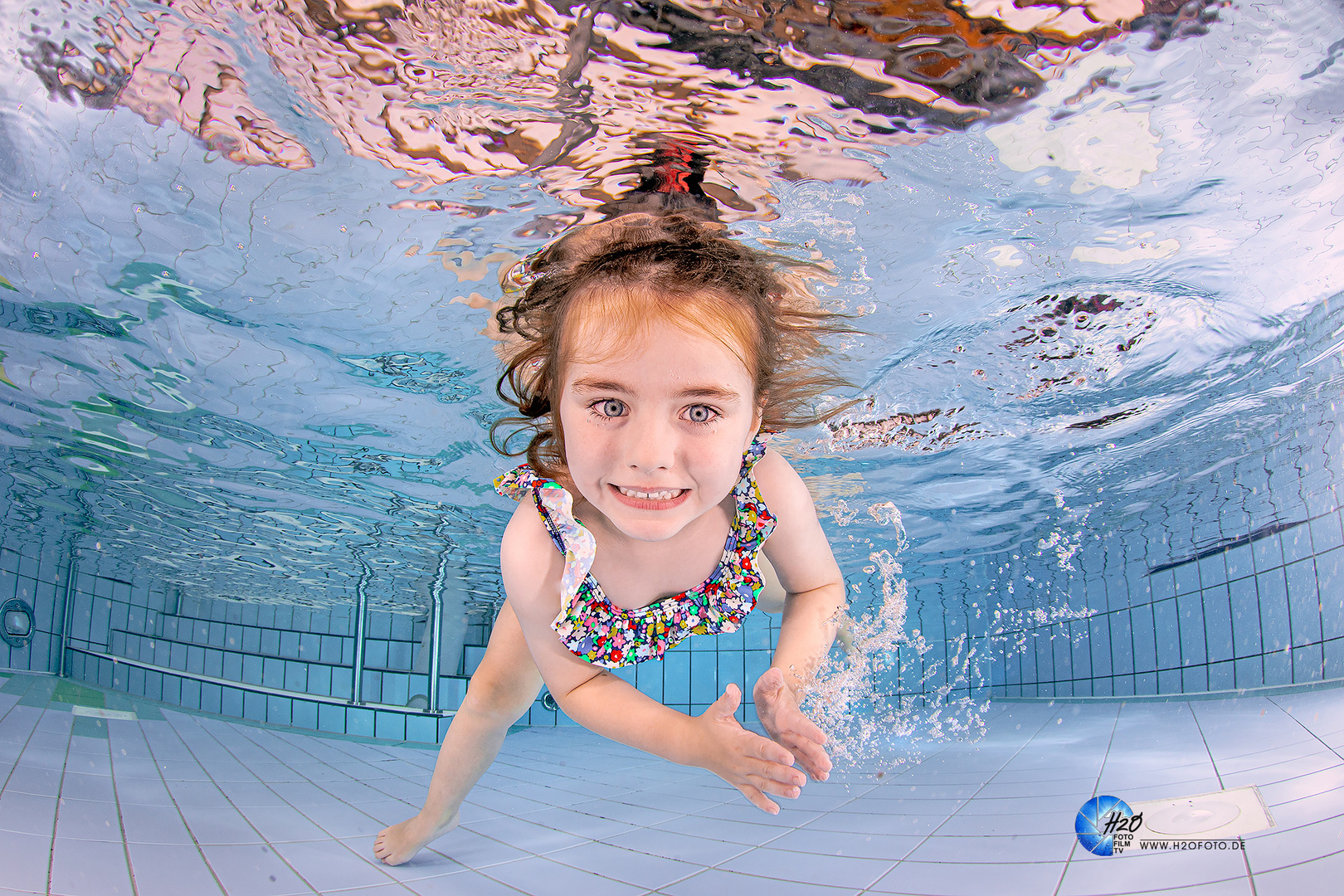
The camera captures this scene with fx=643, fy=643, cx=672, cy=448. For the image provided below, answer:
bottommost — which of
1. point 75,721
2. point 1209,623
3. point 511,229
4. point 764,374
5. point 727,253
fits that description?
point 75,721

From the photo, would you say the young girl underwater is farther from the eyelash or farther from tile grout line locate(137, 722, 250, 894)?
tile grout line locate(137, 722, 250, 894)

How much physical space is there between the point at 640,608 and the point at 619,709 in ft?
2.24

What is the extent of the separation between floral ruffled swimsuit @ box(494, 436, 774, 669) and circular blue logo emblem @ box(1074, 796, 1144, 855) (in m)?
3.72

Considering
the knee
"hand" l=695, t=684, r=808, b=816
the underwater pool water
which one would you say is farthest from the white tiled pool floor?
"hand" l=695, t=684, r=808, b=816

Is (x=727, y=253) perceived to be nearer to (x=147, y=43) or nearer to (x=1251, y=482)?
(x=147, y=43)

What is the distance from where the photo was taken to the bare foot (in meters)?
4.66

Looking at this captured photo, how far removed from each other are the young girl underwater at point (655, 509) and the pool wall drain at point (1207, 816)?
384 cm

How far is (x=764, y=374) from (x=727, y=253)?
833 mm

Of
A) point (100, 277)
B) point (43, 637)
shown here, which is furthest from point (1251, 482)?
point (43, 637)

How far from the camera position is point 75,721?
11.2 m

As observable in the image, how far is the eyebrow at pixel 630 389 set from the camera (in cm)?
234

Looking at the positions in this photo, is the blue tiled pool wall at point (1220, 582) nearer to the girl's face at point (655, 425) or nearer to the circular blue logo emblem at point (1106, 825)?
the circular blue logo emblem at point (1106, 825)

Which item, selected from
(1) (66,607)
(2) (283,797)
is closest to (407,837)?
(2) (283,797)

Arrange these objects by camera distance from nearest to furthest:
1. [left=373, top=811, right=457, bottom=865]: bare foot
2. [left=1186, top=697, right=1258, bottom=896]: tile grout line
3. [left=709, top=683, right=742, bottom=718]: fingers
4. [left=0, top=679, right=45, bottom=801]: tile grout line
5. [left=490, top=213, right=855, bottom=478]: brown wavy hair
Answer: [left=709, top=683, right=742, bottom=718]: fingers < [left=490, top=213, right=855, bottom=478]: brown wavy hair < [left=1186, top=697, right=1258, bottom=896]: tile grout line < [left=373, top=811, right=457, bottom=865]: bare foot < [left=0, top=679, right=45, bottom=801]: tile grout line
